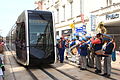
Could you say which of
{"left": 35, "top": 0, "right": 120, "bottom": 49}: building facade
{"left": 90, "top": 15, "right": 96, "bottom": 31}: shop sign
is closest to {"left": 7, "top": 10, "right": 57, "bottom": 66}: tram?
{"left": 35, "top": 0, "right": 120, "bottom": 49}: building facade

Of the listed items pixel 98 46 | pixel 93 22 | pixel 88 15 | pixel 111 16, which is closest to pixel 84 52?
pixel 98 46

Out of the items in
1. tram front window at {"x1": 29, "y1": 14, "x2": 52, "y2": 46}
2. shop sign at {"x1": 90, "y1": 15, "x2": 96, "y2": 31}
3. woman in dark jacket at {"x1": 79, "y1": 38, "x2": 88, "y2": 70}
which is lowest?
woman in dark jacket at {"x1": 79, "y1": 38, "x2": 88, "y2": 70}

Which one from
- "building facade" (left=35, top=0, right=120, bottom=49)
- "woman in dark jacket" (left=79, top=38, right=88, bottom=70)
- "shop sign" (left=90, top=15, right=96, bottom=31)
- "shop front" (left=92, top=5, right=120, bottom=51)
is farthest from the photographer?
"shop sign" (left=90, top=15, right=96, bottom=31)

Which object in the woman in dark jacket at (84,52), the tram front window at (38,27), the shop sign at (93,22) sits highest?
the shop sign at (93,22)

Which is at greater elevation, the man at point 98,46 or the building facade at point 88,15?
the building facade at point 88,15

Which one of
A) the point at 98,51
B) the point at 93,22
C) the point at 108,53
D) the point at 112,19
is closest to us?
the point at 108,53

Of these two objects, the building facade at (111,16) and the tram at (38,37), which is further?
the building facade at (111,16)

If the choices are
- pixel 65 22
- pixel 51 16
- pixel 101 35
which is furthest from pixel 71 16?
pixel 101 35

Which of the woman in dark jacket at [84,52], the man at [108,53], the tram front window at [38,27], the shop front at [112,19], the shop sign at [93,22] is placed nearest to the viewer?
the man at [108,53]

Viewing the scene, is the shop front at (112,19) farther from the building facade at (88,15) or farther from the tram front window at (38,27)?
the tram front window at (38,27)

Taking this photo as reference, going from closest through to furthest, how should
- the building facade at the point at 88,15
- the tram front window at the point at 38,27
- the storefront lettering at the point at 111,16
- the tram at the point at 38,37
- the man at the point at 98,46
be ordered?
the man at the point at 98,46 < the tram at the point at 38,37 < the tram front window at the point at 38,27 < the storefront lettering at the point at 111,16 < the building facade at the point at 88,15

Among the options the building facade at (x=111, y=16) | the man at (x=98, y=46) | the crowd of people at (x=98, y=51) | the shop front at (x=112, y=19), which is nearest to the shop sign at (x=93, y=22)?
the building facade at (x=111, y=16)

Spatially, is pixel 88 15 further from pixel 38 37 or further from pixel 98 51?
pixel 98 51

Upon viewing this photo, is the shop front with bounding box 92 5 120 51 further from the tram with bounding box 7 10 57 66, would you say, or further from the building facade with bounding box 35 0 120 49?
the tram with bounding box 7 10 57 66
